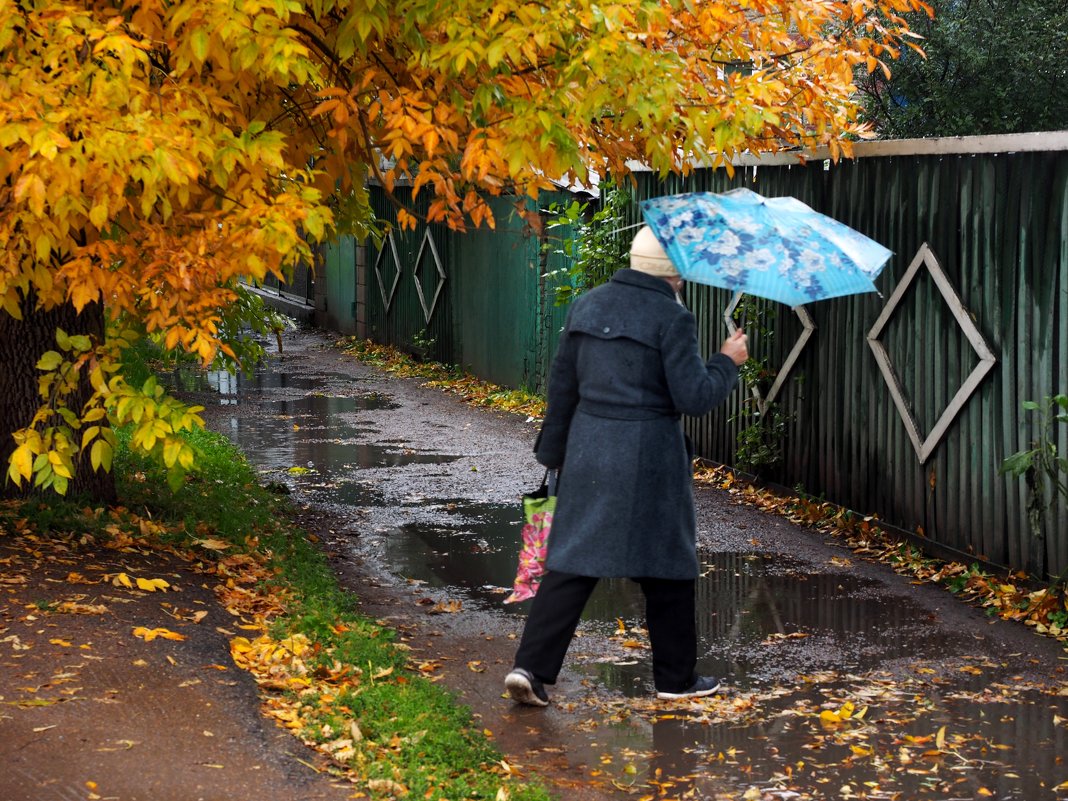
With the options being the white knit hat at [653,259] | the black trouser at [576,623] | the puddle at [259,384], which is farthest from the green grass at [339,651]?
the puddle at [259,384]

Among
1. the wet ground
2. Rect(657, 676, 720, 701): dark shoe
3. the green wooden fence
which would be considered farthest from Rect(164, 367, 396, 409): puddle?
Rect(657, 676, 720, 701): dark shoe

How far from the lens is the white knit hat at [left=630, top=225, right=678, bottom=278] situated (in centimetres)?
508

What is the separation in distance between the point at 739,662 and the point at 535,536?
1129mm

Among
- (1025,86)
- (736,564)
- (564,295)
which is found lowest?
(736,564)

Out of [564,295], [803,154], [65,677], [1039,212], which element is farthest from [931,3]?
[65,677]

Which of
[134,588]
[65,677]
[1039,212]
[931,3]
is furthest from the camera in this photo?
[931,3]

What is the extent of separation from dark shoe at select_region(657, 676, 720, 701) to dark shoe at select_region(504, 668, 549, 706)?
18.1 inches

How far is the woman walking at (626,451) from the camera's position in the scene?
5.00 metres

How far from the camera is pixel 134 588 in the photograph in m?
5.95

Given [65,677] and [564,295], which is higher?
[564,295]

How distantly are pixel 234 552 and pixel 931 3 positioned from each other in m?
16.6

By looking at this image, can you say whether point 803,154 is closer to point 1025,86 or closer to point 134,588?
point 134,588

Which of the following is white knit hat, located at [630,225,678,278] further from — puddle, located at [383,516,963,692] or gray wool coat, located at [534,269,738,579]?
puddle, located at [383,516,963,692]

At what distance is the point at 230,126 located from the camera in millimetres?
5805
